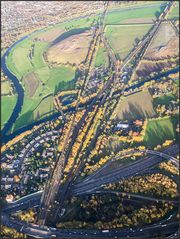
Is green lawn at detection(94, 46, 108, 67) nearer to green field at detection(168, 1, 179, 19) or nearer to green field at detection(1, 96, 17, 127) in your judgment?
green field at detection(1, 96, 17, 127)

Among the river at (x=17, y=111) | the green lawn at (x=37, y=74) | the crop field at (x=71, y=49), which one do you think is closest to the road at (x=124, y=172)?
the river at (x=17, y=111)

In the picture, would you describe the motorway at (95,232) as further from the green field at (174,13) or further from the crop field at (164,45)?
the green field at (174,13)

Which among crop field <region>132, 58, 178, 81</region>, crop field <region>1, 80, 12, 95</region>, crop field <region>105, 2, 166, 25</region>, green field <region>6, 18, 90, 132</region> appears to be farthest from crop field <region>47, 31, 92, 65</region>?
crop field <region>132, 58, 178, 81</region>

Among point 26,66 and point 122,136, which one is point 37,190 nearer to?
point 122,136

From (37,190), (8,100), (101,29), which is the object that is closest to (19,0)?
(101,29)


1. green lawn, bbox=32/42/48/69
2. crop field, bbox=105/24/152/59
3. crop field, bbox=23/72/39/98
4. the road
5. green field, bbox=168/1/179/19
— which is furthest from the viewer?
green field, bbox=168/1/179/19
